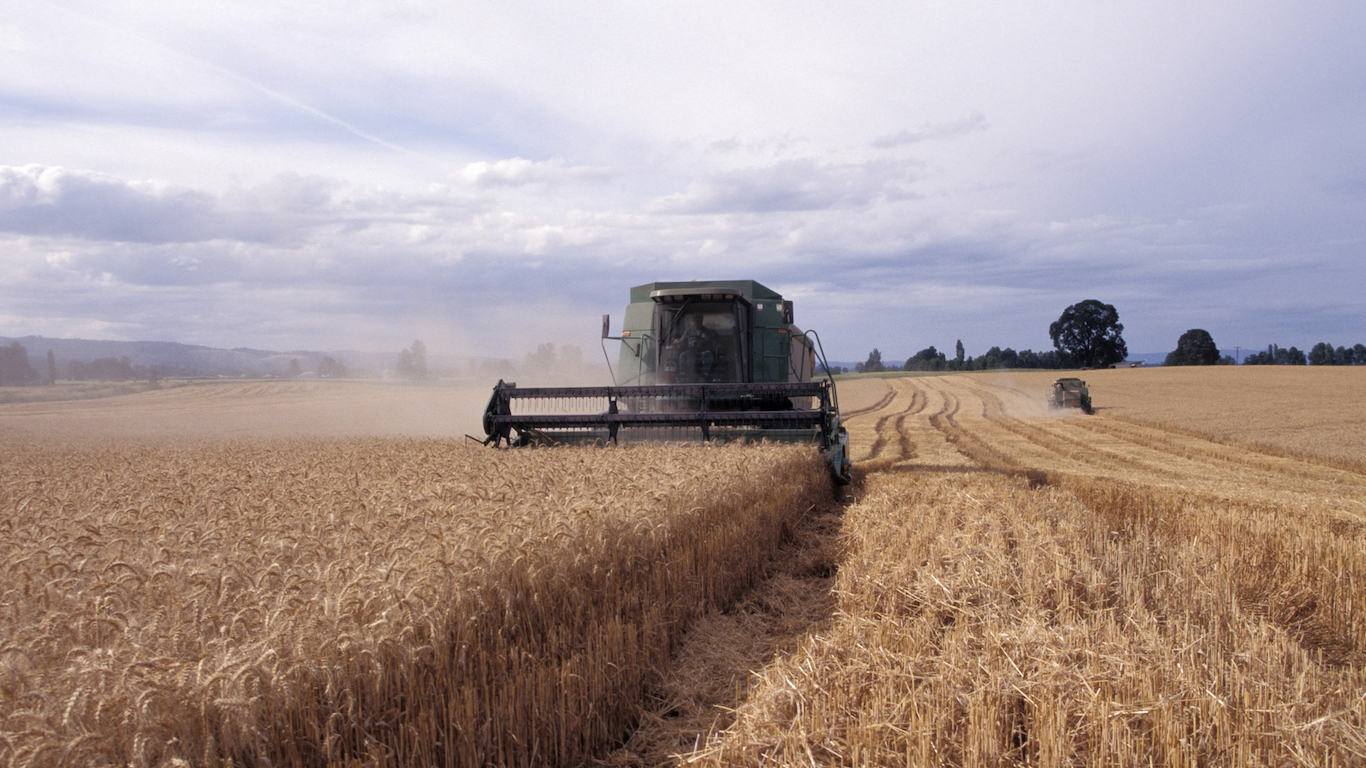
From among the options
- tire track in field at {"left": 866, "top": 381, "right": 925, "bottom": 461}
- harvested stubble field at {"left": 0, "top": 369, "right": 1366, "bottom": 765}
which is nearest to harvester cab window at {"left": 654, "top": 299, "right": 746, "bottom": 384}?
harvested stubble field at {"left": 0, "top": 369, "right": 1366, "bottom": 765}

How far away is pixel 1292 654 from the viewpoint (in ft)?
11.2

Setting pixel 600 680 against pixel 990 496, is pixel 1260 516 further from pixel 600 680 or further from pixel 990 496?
pixel 600 680

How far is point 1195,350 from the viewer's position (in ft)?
320

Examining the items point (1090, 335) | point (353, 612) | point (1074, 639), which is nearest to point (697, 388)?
point (1074, 639)

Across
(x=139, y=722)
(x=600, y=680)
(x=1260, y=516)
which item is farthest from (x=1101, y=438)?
(x=139, y=722)

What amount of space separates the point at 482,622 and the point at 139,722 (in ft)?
4.35

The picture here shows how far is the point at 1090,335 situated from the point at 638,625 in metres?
97.8

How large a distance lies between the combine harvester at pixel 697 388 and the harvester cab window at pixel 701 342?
1cm

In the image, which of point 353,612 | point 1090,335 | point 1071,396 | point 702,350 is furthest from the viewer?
point 1090,335

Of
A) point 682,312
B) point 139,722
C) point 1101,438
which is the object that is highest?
point 682,312

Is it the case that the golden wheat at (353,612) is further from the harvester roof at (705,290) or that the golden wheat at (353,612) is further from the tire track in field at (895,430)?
the tire track in field at (895,430)

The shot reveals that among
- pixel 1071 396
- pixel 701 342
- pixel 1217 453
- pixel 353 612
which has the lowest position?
pixel 1217 453

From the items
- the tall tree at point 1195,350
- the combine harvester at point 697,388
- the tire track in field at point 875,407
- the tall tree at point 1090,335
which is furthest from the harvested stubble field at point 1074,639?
the tall tree at point 1195,350

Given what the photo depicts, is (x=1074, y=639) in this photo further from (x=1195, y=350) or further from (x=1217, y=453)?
(x=1195, y=350)
